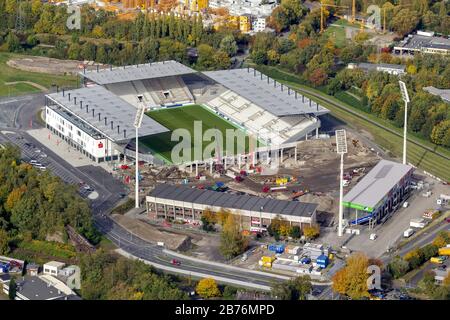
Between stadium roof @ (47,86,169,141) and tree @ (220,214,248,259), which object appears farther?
stadium roof @ (47,86,169,141)

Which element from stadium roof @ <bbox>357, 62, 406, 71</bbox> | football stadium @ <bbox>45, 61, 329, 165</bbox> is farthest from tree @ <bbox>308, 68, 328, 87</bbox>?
football stadium @ <bbox>45, 61, 329, 165</bbox>

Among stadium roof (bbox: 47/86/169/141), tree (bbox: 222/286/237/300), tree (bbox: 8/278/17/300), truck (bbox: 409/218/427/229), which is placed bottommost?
truck (bbox: 409/218/427/229)

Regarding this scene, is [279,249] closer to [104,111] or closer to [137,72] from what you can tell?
[104,111]

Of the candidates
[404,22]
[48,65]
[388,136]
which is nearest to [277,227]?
[388,136]

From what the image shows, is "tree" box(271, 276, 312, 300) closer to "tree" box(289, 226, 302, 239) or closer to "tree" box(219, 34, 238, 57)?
"tree" box(289, 226, 302, 239)

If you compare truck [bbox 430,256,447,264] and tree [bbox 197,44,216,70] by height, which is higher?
tree [bbox 197,44,216,70]

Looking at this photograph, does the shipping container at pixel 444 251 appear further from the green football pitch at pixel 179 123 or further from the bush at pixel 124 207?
the green football pitch at pixel 179 123

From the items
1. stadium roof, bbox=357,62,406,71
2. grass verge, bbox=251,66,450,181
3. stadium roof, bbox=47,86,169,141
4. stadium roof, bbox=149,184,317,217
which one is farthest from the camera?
stadium roof, bbox=357,62,406,71

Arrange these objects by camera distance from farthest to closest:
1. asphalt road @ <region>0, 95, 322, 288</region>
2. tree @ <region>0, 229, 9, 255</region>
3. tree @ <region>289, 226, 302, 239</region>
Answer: tree @ <region>289, 226, 302, 239</region>, tree @ <region>0, 229, 9, 255</region>, asphalt road @ <region>0, 95, 322, 288</region>
